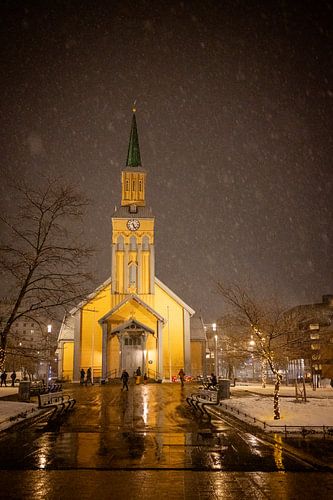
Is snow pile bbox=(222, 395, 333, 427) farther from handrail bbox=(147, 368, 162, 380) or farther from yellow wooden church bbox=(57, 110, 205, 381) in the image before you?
yellow wooden church bbox=(57, 110, 205, 381)

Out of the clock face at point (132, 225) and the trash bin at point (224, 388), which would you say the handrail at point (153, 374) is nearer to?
the clock face at point (132, 225)

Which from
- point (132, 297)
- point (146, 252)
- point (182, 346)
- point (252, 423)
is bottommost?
point (252, 423)

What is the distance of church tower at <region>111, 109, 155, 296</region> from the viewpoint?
48.3m

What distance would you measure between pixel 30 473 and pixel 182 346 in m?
38.9

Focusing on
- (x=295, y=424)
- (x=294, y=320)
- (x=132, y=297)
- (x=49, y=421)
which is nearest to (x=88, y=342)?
(x=132, y=297)

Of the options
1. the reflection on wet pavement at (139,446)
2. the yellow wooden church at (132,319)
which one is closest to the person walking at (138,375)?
the yellow wooden church at (132,319)

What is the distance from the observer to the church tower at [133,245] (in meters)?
48.3

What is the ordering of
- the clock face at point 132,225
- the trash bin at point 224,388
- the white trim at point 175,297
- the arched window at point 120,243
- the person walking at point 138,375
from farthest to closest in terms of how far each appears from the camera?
1. the clock face at point 132,225
2. the arched window at point 120,243
3. the white trim at point 175,297
4. the person walking at point 138,375
5. the trash bin at point 224,388

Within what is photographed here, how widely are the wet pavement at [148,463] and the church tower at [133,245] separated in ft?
105

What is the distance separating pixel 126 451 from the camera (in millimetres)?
11258

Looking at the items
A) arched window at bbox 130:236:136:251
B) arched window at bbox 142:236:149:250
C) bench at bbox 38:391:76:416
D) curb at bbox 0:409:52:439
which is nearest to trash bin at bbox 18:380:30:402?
bench at bbox 38:391:76:416

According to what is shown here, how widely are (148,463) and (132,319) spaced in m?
34.3

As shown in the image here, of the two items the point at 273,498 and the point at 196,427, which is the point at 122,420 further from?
the point at 273,498

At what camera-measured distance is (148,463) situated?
390 inches
